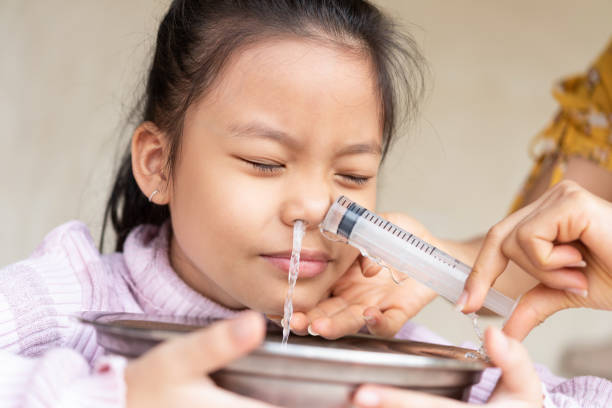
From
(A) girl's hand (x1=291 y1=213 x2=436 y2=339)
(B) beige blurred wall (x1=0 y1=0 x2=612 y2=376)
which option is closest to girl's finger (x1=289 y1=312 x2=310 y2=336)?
(A) girl's hand (x1=291 y1=213 x2=436 y2=339)

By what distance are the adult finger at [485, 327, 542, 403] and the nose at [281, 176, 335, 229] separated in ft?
1.05

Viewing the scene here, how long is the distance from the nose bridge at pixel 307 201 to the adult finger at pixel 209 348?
371 mm

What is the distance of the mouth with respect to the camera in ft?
3.03

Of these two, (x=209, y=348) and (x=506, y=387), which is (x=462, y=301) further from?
(x=209, y=348)

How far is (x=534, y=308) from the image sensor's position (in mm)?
844

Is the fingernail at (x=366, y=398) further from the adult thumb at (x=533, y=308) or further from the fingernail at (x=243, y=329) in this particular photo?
the adult thumb at (x=533, y=308)

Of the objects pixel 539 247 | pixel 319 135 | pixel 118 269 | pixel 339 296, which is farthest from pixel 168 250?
pixel 539 247

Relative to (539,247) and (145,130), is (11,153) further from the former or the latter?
(539,247)

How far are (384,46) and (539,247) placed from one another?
512mm

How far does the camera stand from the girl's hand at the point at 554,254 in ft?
2.48

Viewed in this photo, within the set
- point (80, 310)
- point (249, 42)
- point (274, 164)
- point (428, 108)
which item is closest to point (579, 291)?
point (274, 164)

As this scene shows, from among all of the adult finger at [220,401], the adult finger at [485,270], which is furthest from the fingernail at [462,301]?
the adult finger at [220,401]

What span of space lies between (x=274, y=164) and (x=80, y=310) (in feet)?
1.26

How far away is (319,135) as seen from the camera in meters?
0.91
